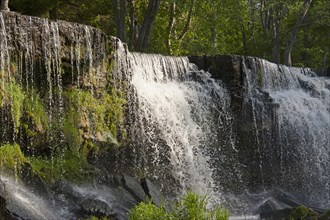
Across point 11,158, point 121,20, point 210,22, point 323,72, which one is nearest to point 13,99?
point 11,158

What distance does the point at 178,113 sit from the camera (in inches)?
666

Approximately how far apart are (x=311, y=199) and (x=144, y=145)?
718cm

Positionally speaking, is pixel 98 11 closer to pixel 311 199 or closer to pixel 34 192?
pixel 311 199

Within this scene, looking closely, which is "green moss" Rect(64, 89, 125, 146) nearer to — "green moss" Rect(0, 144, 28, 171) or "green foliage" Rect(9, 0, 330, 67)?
"green moss" Rect(0, 144, 28, 171)

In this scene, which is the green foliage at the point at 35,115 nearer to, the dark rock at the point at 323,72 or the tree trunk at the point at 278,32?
the dark rock at the point at 323,72

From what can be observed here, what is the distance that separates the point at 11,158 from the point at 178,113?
20.3ft

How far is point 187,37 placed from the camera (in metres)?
30.9

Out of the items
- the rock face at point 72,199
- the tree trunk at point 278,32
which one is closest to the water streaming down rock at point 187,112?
the rock face at point 72,199

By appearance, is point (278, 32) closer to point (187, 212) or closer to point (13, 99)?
point (13, 99)

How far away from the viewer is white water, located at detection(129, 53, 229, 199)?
52.4 feet

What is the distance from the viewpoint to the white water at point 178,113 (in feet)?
52.4

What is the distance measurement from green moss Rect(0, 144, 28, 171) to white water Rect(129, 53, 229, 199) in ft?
13.5

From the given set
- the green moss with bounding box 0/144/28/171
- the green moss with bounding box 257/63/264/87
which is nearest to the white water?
the green moss with bounding box 257/63/264/87

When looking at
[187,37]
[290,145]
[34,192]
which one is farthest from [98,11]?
[34,192]
